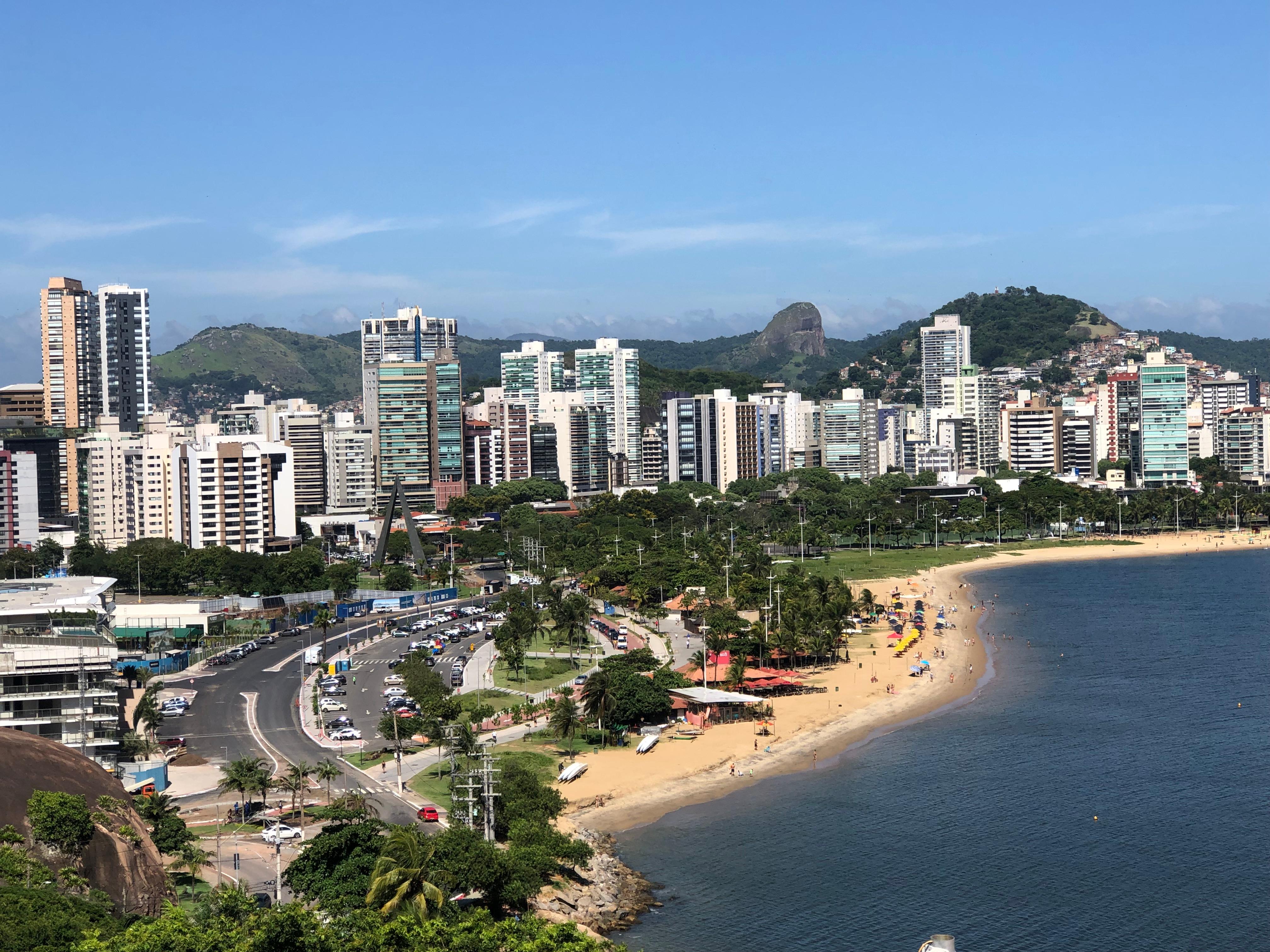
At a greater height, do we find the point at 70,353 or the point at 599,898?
the point at 70,353

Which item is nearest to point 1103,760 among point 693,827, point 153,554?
point 693,827

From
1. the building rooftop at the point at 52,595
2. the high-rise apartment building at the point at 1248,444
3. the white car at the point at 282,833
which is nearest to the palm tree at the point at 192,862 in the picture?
the white car at the point at 282,833

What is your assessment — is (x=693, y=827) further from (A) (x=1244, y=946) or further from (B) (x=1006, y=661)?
(B) (x=1006, y=661)

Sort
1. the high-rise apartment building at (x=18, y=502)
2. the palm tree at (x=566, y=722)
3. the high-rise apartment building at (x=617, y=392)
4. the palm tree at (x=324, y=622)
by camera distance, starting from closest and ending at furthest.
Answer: the palm tree at (x=566, y=722) → the palm tree at (x=324, y=622) → the high-rise apartment building at (x=18, y=502) → the high-rise apartment building at (x=617, y=392)

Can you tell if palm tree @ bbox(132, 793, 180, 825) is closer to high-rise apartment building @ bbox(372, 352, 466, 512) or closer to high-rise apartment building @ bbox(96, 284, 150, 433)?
high-rise apartment building @ bbox(372, 352, 466, 512)

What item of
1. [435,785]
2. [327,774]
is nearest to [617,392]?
[435,785]

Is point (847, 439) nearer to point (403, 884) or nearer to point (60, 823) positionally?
point (60, 823)

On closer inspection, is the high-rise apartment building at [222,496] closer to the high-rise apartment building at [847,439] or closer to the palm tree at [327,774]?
the palm tree at [327,774]
